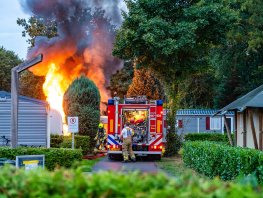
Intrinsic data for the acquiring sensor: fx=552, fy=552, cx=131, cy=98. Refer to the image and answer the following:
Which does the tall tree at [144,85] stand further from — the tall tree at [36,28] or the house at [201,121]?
the tall tree at [36,28]

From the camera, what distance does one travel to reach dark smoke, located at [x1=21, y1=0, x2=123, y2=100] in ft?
118

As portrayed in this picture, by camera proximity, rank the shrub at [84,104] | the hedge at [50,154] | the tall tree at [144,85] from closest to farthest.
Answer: the hedge at [50,154] < the shrub at [84,104] < the tall tree at [144,85]

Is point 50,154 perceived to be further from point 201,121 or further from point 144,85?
point 201,121

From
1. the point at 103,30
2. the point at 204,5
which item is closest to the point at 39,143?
the point at 204,5

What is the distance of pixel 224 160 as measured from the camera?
15.1 metres

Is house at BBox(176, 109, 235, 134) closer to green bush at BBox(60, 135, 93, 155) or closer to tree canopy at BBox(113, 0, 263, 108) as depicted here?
tree canopy at BBox(113, 0, 263, 108)

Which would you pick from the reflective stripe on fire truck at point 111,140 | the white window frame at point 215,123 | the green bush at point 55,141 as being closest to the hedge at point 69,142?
the green bush at point 55,141

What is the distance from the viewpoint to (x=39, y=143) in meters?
27.1

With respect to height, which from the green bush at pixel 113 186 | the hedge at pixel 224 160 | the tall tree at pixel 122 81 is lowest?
the hedge at pixel 224 160

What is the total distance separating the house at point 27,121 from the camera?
27234 millimetres

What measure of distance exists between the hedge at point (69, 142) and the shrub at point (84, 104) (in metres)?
2.01

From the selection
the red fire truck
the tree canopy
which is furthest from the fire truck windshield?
the tree canopy

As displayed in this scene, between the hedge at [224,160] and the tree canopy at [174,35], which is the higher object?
the tree canopy at [174,35]

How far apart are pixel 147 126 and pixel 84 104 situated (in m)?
5.38
